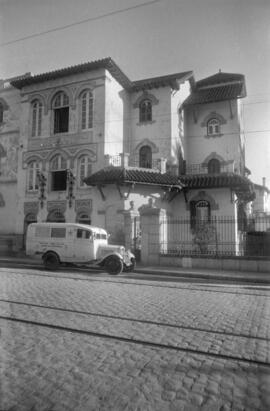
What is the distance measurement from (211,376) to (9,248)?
785 inches

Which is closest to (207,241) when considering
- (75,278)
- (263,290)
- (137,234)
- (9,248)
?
(137,234)

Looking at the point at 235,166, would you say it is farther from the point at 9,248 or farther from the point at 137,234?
the point at 9,248

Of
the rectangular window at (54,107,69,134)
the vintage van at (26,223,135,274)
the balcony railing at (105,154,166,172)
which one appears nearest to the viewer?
the vintage van at (26,223,135,274)

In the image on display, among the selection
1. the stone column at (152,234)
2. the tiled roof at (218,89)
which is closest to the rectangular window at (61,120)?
the tiled roof at (218,89)

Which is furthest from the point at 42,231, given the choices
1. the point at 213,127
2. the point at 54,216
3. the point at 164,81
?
the point at 213,127

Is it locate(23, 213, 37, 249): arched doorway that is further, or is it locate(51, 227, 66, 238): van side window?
locate(23, 213, 37, 249): arched doorway

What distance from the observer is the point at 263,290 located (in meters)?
9.95

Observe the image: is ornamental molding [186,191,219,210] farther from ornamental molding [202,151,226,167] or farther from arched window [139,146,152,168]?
arched window [139,146,152,168]

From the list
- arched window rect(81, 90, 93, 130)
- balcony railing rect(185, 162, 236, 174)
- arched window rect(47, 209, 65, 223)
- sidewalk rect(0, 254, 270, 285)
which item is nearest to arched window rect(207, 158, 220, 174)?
balcony railing rect(185, 162, 236, 174)

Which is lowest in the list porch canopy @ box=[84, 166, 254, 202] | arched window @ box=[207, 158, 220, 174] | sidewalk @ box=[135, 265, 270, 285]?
sidewalk @ box=[135, 265, 270, 285]

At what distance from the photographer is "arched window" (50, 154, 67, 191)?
21.8 meters

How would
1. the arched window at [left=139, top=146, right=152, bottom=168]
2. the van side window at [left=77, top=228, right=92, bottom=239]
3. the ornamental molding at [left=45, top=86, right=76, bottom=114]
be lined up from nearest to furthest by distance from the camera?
the van side window at [left=77, top=228, right=92, bottom=239] → the ornamental molding at [left=45, top=86, right=76, bottom=114] → the arched window at [left=139, top=146, right=152, bottom=168]

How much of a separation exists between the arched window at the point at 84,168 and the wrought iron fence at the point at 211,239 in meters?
6.69

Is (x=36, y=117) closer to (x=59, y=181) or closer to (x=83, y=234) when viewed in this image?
(x=59, y=181)
